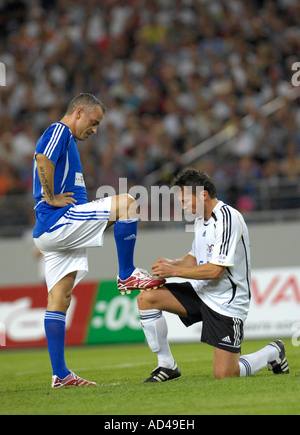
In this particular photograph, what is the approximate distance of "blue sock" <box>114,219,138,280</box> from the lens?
6.64 m

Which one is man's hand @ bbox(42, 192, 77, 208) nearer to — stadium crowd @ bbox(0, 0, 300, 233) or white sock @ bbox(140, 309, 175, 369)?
white sock @ bbox(140, 309, 175, 369)

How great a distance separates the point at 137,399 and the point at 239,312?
4.86 ft

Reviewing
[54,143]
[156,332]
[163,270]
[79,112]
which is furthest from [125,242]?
[79,112]

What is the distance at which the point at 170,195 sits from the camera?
509 inches

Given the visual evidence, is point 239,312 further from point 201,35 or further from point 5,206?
point 201,35

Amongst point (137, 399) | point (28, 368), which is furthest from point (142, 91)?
point (137, 399)

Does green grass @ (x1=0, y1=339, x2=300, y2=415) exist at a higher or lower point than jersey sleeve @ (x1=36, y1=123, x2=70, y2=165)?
lower

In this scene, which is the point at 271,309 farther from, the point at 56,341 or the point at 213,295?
the point at 56,341

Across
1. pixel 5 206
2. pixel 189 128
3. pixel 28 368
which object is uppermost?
pixel 189 128

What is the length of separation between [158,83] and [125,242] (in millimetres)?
9713

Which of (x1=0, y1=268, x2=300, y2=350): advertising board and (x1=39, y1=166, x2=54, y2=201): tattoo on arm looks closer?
(x1=39, y1=166, x2=54, y2=201): tattoo on arm

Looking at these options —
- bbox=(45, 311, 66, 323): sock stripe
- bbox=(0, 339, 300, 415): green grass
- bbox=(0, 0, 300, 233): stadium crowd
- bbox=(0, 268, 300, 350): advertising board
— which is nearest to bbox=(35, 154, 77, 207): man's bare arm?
bbox=(45, 311, 66, 323): sock stripe

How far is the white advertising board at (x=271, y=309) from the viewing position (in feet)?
38.7

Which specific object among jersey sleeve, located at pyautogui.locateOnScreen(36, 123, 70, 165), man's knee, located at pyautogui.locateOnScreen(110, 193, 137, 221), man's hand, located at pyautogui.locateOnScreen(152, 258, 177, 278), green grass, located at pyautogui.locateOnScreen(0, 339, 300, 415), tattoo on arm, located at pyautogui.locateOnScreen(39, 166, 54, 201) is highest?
jersey sleeve, located at pyautogui.locateOnScreen(36, 123, 70, 165)
